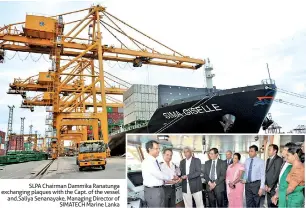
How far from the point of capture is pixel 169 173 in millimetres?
6328

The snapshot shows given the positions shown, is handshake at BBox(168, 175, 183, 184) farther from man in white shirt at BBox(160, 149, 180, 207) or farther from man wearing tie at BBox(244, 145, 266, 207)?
man wearing tie at BBox(244, 145, 266, 207)

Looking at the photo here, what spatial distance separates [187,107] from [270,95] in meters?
3.08

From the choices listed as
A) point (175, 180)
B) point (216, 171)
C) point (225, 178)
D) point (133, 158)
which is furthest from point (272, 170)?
point (133, 158)

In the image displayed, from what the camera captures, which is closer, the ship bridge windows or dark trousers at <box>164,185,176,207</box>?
dark trousers at <box>164,185,176,207</box>

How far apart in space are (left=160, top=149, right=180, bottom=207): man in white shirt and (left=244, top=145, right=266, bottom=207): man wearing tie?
1582mm

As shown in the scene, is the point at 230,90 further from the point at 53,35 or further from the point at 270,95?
the point at 53,35

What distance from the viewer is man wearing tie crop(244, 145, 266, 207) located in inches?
244

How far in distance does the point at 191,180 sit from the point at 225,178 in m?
0.76

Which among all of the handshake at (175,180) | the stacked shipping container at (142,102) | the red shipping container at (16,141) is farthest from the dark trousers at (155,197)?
the red shipping container at (16,141)

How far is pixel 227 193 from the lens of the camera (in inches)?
246

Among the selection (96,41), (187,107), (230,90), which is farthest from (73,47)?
(230,90)

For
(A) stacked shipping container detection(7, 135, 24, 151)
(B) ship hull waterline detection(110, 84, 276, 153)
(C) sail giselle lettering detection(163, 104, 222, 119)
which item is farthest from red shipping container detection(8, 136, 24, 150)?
(B) ship hull waterline detection(110, 84, 276, 153)

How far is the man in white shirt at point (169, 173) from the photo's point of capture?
248 inches

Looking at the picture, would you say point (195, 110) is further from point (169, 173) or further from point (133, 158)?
point (133, 158)
